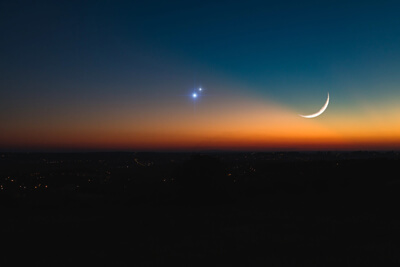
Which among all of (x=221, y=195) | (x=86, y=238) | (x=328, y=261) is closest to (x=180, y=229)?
(x=86, y=238)

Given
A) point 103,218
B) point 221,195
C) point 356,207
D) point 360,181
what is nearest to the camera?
point 103,218

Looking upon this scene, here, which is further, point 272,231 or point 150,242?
point 272,231

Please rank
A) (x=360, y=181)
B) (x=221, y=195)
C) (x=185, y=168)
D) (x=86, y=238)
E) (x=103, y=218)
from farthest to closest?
(x=360, y=181) < (x=185, y=168) < (x=221, y=195) < (x=103, y=218) < (x=86, y=238)

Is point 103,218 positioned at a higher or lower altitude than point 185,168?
lower

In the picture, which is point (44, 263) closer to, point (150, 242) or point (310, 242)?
point (150, 242)

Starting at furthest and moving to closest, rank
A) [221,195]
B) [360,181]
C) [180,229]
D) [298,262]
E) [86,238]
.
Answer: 1. [360,181]
2. [221,195]
3. [180,229]
4. [86,238]
5. [298,262]

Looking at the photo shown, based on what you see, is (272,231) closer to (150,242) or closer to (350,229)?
(350,229)

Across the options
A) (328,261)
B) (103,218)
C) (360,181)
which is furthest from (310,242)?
(360,181)

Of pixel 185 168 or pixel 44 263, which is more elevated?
pixel 185 168

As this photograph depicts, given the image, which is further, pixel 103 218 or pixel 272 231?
pixel 103 218
